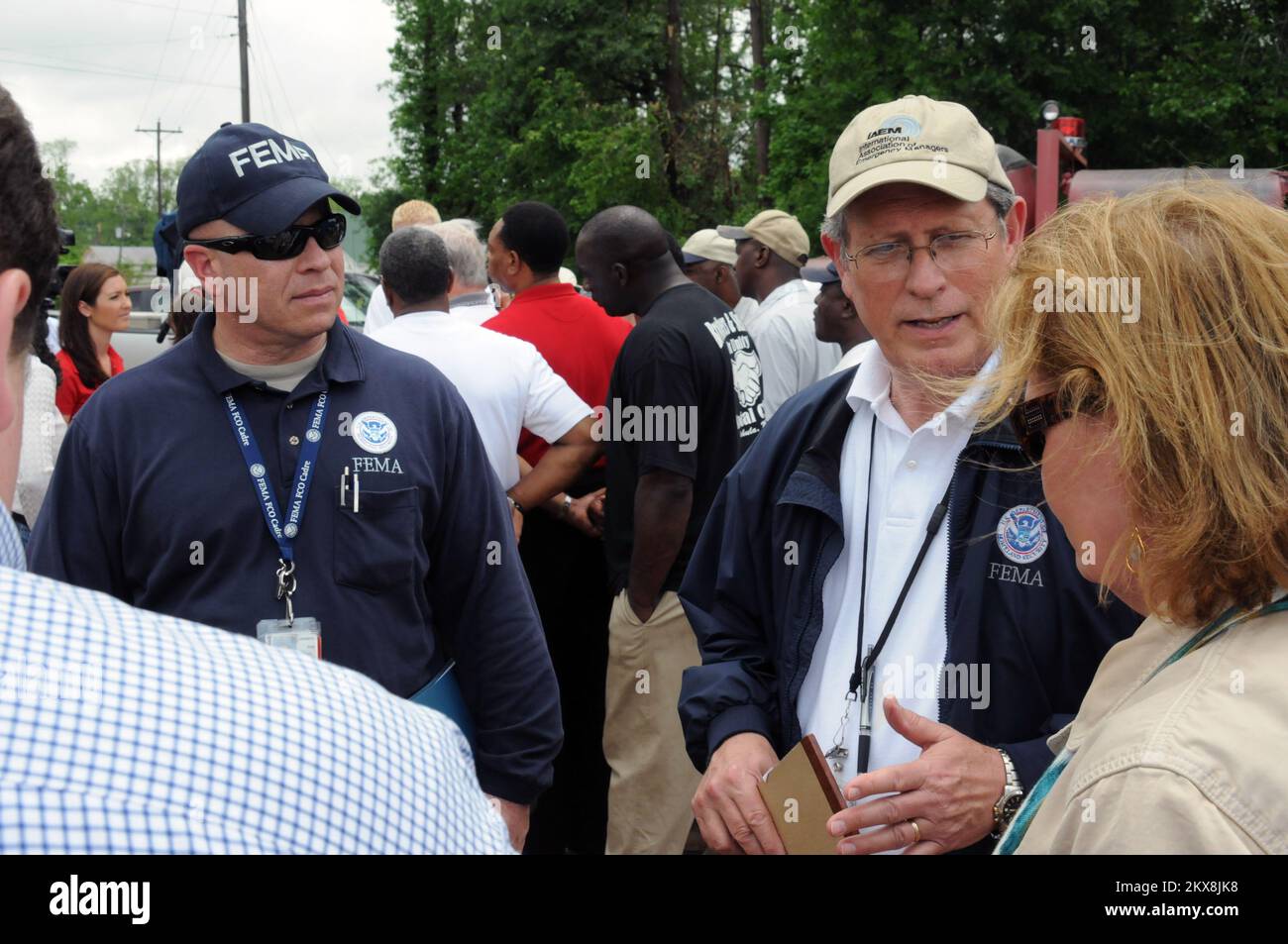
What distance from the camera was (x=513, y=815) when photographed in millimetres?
2939

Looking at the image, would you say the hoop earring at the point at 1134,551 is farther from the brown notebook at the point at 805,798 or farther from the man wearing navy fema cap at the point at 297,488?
the man wearing navy fema cap at the point at 297,488

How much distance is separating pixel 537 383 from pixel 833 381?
2250 mm

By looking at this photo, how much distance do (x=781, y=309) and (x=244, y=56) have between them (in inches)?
1162

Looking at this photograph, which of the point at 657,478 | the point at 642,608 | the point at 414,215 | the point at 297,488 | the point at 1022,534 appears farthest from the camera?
the point at 414,215

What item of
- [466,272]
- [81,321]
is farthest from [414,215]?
[81,321]

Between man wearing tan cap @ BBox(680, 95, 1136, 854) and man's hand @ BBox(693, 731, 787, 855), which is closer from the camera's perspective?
man wearing tan cap @ BBox(680, 95, 1136, 854)

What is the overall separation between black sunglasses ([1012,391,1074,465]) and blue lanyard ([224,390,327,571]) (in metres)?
1.58

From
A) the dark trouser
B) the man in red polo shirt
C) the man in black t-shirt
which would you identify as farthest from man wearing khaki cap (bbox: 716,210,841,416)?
the dark trouser

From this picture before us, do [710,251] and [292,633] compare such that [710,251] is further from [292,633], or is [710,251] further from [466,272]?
[292,633]

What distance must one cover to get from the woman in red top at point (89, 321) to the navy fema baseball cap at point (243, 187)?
4185mm

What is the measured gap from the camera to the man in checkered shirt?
770mm

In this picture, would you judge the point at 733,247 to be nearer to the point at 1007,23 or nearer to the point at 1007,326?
the point at 1007,326

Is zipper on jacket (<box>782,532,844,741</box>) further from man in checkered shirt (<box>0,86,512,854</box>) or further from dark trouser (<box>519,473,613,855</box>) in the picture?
dark trouser (<box>519,473,613,855</box>)

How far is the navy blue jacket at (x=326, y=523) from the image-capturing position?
2578 mm
